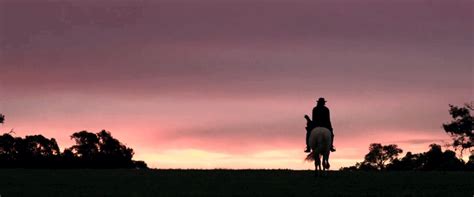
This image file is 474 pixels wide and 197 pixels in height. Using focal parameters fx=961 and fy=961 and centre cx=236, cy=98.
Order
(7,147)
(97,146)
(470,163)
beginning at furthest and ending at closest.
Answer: (97,146) < (470,163) < (7,147)

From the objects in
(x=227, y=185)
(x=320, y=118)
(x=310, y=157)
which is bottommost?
(x=227, y=185)

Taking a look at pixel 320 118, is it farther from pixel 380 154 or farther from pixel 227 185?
pixel 380 154

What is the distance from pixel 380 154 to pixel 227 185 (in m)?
127

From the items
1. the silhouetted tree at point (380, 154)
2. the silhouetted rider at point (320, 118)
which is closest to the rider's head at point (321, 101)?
the silhouetted rider at point (320, 118)

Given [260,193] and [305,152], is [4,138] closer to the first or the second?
[305,152]

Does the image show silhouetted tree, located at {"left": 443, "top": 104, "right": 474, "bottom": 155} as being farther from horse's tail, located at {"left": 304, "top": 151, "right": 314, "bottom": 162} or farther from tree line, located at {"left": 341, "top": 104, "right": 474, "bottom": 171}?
horse's tail, located at {"left": 304, "top": 151, "right": 314, "bottom": 162}

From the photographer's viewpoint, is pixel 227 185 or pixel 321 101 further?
pixel 321 101

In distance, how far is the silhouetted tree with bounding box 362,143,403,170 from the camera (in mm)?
151375

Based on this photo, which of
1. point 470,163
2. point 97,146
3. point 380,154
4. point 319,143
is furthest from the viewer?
point 380,154

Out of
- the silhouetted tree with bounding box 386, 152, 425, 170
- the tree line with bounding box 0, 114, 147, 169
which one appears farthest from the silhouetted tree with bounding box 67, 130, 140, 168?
the silhouetted tree with bounding box 386, 152, 425, 170

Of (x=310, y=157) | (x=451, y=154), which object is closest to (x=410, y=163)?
(x=451, y=154)

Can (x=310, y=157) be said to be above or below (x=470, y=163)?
below

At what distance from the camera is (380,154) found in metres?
154

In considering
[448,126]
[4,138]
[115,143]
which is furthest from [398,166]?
[4,138]
